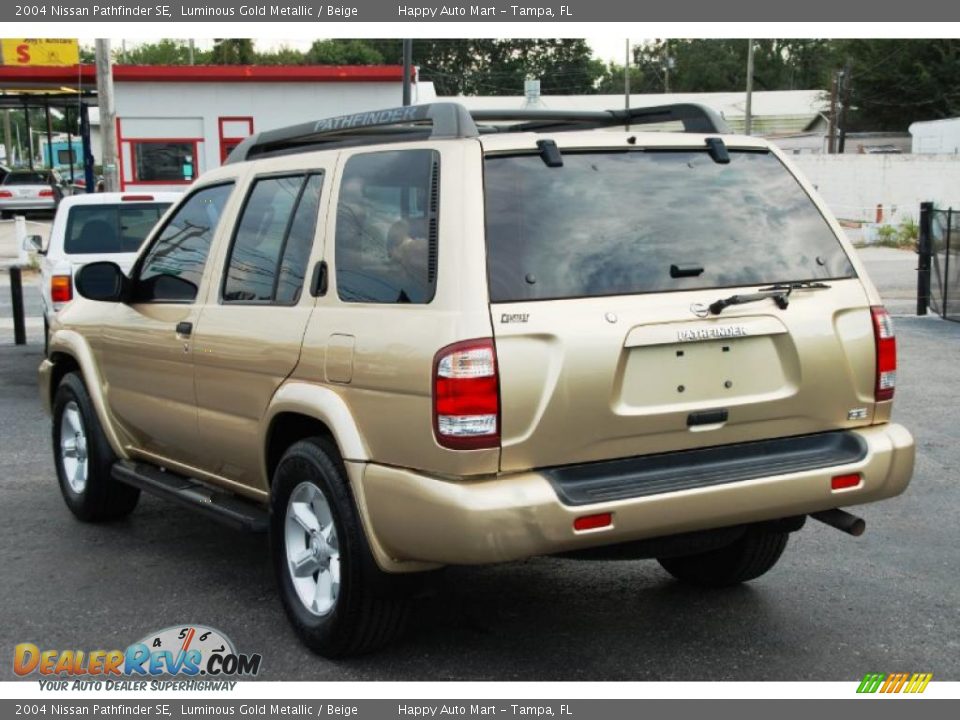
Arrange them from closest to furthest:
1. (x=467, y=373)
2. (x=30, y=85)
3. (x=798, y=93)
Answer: (x=467, y=373), (x=30, y=85), (x=798, y=93)

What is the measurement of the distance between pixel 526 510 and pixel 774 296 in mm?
1270

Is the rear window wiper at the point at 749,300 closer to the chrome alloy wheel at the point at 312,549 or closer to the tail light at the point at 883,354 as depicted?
the tail light at the point at 883,354

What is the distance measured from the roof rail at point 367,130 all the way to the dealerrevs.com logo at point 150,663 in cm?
211

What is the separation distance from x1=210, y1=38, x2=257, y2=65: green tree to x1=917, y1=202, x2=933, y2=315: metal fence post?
83.4 m

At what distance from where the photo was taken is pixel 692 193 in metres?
4.55

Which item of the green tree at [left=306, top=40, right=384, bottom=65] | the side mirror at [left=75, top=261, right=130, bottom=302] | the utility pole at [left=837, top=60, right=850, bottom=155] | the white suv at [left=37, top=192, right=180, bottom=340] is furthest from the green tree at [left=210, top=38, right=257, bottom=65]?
the side mirror at [left=75, top=261, right=130, bottom=302]

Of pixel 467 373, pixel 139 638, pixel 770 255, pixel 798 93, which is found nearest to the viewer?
pixel 467 373

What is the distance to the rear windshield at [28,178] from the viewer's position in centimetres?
4150

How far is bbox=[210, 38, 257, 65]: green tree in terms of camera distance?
312 feet

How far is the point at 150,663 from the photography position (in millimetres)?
4703

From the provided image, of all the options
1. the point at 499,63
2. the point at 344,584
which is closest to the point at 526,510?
the point at 344,584

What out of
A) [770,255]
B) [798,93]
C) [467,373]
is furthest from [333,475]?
[798,93]

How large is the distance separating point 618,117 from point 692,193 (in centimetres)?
127

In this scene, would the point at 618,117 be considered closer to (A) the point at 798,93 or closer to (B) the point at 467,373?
(B) the point at 467,373
